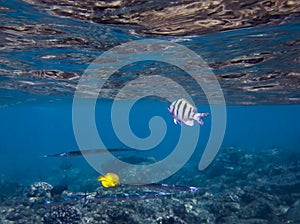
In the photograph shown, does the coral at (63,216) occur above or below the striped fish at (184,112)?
below

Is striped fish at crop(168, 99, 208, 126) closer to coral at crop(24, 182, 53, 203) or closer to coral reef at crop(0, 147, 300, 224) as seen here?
coral reef at crop(0, 147, 300, 224)

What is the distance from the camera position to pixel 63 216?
10.4 m

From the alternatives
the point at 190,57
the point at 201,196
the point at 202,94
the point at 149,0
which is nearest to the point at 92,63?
the point at 190,57

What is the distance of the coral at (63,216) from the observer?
1035cm

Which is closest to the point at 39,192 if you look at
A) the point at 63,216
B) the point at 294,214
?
the point at 63,216

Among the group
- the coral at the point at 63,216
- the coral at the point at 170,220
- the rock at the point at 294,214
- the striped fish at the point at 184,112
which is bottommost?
the coral at the point at 63,216

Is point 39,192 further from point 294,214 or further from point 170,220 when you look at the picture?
point 294,214

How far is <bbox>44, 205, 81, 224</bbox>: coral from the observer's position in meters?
10.4

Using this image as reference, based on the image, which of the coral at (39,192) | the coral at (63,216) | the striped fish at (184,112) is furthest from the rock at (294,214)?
the coral at (39,192)

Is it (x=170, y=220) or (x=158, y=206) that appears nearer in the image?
(x=170, y=220)

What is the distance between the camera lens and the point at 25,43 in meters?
12.7

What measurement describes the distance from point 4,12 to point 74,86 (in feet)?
48.4

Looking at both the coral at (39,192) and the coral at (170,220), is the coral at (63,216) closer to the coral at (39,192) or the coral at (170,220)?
the coral at (170,220)

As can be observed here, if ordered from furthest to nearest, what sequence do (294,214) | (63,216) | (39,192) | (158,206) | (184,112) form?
(39,192)
(158,206)
(294,214)
(63,216)
(184,112)
